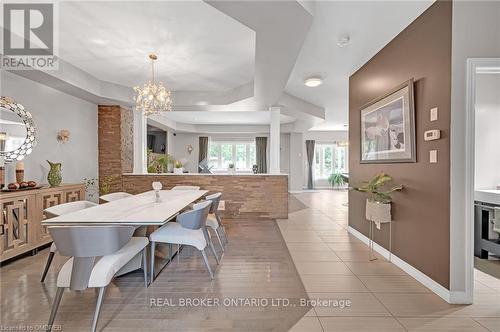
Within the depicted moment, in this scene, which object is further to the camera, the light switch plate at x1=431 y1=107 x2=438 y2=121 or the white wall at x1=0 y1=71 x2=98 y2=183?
the white wall at x1=0 y1=71 x2=98 y2=183

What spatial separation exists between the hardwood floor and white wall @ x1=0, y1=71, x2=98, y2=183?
171 centimetres

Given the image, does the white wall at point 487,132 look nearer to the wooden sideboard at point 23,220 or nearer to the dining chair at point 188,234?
the dining chair at point 188,234

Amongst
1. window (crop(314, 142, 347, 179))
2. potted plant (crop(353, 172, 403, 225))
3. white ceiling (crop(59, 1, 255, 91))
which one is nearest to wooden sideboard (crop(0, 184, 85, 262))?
white ceiling (crop(59, 1, 255, 91))

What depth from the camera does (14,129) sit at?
140 inches

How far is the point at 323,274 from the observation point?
2.79m

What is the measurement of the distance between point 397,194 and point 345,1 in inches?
84.3

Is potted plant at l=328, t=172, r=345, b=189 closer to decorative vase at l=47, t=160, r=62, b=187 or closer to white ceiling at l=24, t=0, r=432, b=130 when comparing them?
white ceiling at l=24, t=0, r=432, b=130

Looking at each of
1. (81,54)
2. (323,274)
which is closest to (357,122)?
(323,274)

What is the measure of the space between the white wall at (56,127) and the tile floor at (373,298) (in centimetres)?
425

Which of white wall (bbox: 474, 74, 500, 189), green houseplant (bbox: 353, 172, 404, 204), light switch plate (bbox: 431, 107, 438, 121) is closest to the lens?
light switch plate (bbox: 431, 107, 438, 121)

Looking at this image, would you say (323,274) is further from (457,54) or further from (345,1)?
(345,1)

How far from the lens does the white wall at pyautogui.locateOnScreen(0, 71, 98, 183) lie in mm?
3766

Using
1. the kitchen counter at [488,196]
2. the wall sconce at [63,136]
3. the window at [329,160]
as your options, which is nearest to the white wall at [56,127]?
the wall sconce at [63,136]

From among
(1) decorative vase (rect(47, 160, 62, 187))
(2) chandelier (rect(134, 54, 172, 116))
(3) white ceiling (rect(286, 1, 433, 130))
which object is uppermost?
(3) white ceiling (rect(286, 1, 433, 130))
